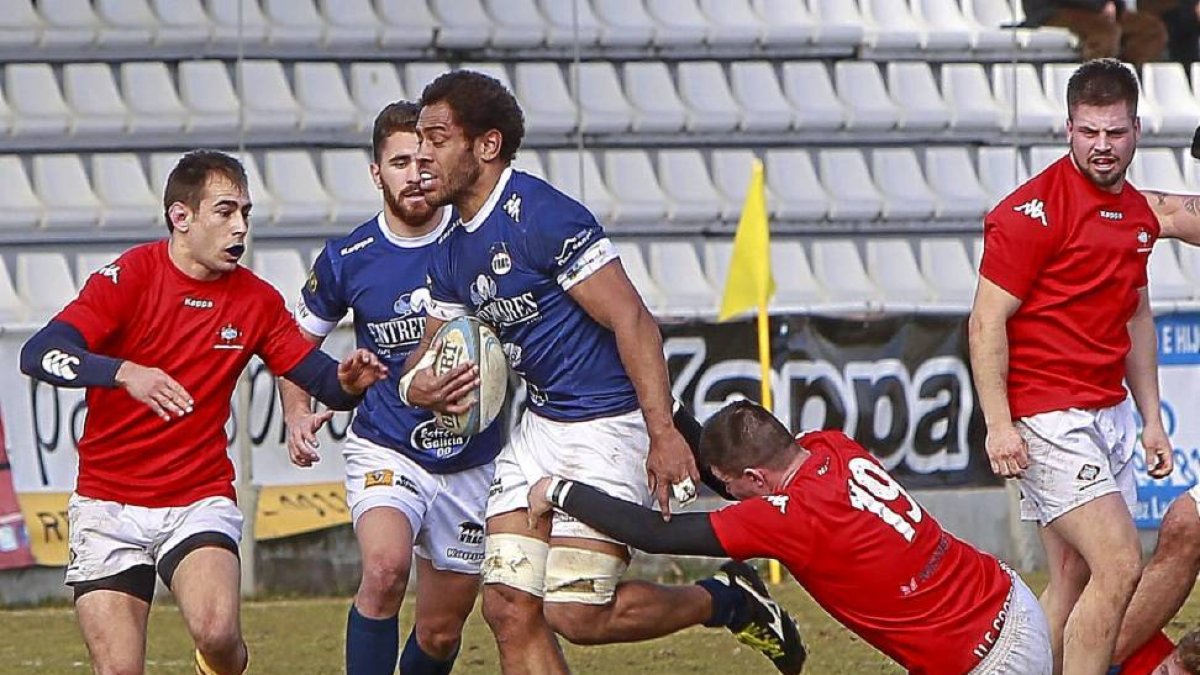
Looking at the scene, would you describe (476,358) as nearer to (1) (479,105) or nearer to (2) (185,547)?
(1) (479,105)

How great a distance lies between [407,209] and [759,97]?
753cm

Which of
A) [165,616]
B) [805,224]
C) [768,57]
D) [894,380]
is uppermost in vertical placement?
[768,57]

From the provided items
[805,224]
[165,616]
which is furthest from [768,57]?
[165,616]

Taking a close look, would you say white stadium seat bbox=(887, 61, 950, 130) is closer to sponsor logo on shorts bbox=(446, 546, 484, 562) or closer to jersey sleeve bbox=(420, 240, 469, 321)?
sponsor logo on shorts bbox=(446, 546, 484, 562)

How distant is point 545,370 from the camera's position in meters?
6.76

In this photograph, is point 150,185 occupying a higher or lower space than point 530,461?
higher

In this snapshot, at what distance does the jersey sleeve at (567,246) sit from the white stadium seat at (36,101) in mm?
7729

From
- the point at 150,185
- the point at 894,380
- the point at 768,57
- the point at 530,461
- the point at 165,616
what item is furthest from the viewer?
the point at 768,57

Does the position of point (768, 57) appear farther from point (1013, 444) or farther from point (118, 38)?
point (1013, 444)

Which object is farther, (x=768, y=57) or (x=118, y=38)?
(x=768, y=57)

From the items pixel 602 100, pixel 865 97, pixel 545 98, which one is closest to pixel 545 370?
pixel 545 98

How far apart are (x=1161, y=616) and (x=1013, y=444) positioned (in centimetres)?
84

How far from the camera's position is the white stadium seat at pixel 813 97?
48.6 ft

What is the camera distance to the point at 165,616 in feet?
36.1
